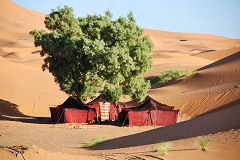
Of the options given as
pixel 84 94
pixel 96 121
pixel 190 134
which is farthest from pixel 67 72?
pixel 190 134

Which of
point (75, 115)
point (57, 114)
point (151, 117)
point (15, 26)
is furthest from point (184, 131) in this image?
point (15, 26)

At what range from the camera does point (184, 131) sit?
1759 centimetres

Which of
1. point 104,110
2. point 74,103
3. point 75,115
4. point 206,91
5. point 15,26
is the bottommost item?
point 75,115

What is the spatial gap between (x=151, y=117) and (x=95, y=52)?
5244mm

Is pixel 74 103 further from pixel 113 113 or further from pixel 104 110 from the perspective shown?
pixel 113 113

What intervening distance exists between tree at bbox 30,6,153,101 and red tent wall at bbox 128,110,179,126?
3302 millimetres

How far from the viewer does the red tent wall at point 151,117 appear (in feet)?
90.2

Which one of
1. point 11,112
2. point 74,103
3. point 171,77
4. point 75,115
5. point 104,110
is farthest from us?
point 171,77

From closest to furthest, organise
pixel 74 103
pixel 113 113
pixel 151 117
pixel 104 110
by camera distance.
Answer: pixel 151 117 → pixel 74 103 → pixel 104 110 → pixel 113 113

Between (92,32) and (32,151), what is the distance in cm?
1979

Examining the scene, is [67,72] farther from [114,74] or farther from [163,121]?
[163,121]

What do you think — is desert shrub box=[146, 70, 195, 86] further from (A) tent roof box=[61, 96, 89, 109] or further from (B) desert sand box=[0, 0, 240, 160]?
(A) tent roof box=[61, 96, 89, 109]

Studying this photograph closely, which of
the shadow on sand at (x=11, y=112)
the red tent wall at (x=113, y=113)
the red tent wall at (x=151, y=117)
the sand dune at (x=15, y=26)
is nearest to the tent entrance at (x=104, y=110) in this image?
the red tent wall at (x=113, y=113)

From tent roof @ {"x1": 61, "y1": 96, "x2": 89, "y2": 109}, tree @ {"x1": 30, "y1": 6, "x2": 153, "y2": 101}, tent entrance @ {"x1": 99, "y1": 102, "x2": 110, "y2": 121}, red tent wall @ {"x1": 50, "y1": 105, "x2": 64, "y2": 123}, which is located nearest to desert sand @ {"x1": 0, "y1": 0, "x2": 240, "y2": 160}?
red tent wall @ {"x1": 50, "y1": 105, "x2": 64, "y2": 123}
